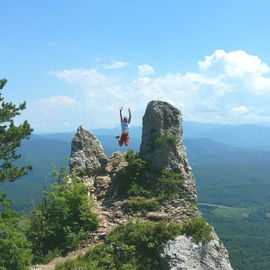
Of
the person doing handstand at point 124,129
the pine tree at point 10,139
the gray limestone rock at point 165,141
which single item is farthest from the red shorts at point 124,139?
the pine tree at point 10,139

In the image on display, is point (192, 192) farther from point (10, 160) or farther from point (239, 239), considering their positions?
point (239, 239)

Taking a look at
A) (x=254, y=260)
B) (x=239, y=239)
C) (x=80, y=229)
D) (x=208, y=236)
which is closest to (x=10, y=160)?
(x=80, y=229)

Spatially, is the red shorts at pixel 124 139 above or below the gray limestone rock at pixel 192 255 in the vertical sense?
above

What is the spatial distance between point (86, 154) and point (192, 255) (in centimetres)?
976

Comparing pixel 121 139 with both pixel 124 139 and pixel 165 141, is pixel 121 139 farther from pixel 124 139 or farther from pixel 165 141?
pixel 165 141

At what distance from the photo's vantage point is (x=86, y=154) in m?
20.5

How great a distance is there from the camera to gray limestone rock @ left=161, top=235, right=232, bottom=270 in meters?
13.0

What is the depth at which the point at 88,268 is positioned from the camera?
12.7 m

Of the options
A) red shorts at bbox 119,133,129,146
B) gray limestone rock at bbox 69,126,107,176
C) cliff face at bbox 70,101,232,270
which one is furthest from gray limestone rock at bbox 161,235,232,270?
red shorts at bbox 119,133,129,146

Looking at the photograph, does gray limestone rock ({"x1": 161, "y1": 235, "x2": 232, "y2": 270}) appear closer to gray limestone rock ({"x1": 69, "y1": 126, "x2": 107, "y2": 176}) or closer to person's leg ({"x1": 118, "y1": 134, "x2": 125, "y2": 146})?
gray limestone rock ({"x1": 69, "y1": 126, "x2": 107, "y2": 176})

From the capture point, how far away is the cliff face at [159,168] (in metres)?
13.5

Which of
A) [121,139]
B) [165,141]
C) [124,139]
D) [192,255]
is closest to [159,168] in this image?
[165,141]

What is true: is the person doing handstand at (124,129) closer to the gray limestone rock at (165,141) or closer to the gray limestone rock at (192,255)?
the gray limestone rock at (165,141)

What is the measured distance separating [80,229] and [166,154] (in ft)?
20.9
